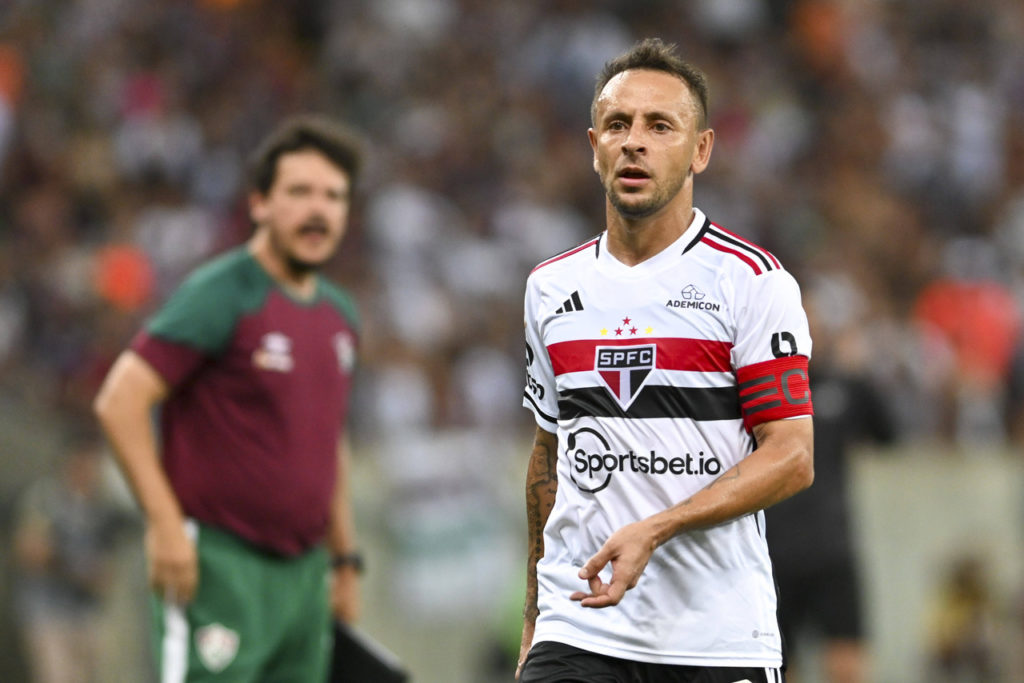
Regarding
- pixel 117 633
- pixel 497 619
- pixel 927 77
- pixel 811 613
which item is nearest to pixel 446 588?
pixel 497 619

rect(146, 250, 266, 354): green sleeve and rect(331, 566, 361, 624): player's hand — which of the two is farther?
rect(331, 566, 361, 624): player's hand

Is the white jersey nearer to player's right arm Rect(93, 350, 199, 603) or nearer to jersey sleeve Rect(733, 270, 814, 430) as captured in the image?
jersey sleeve Rect(733, 270, 814, 430)

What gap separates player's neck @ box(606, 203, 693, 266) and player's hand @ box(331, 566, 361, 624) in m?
2.62

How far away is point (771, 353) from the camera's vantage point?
13.5 feet

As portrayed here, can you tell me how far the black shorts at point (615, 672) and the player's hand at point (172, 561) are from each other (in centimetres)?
182

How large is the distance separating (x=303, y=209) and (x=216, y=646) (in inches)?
66.6

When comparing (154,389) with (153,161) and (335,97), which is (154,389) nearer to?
(153,161)

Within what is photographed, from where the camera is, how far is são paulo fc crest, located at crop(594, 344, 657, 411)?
420cm

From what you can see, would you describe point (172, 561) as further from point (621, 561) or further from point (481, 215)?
point (481, 215)

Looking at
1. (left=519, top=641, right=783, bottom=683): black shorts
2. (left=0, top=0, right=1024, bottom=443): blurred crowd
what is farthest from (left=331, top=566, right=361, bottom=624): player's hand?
(left=0, top=0, right=1024, bottom=443): blurred crowd

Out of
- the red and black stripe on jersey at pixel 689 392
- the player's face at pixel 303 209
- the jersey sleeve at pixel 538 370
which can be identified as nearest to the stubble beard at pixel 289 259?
the player's face at pixel 303 209

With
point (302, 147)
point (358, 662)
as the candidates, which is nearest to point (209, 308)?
point (302, 147)

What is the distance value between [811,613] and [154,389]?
4.35m

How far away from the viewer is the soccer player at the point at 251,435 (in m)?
5.79
